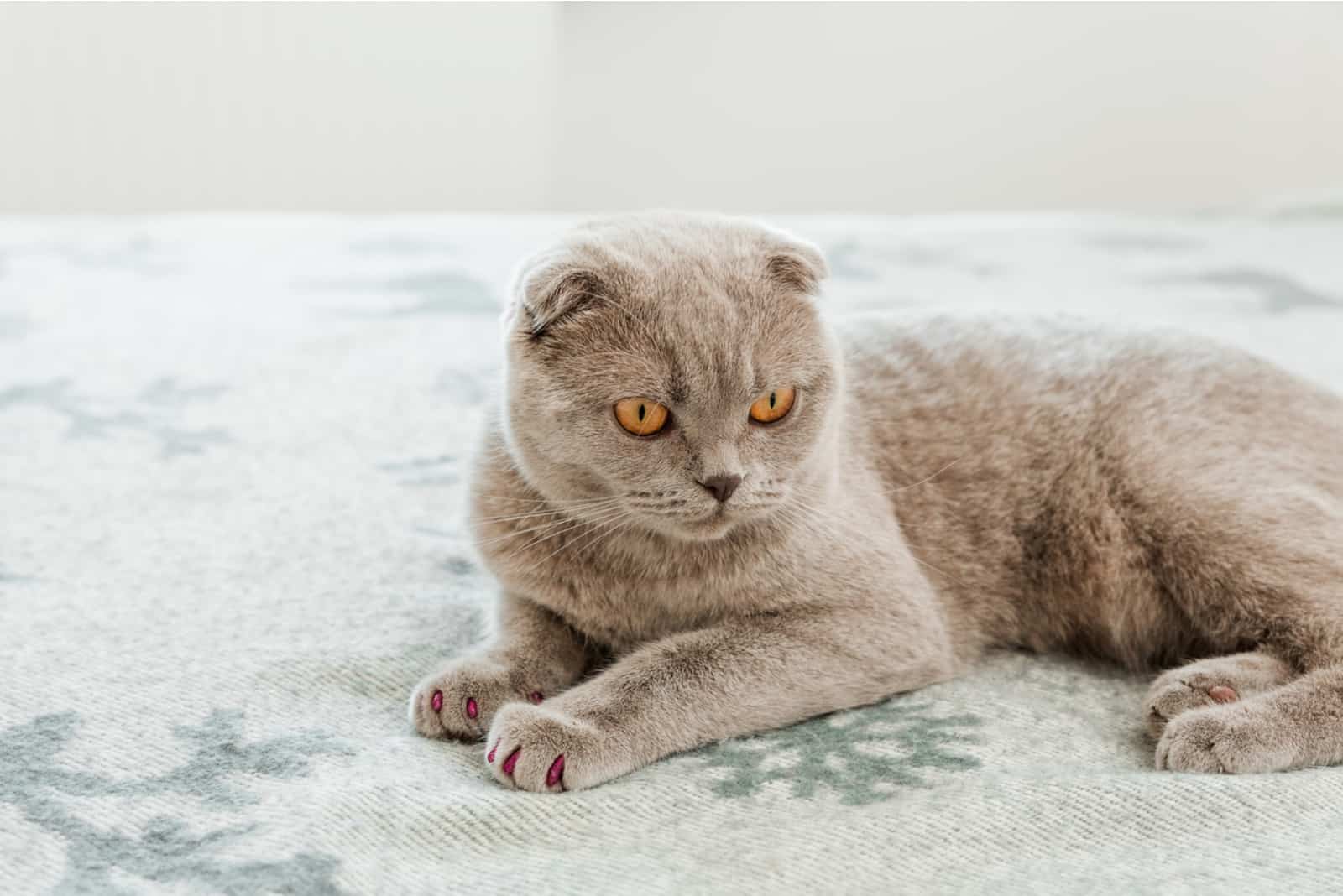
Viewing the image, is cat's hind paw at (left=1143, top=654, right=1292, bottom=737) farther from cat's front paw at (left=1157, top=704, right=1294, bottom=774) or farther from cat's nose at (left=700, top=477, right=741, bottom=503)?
cat's nose at (left=700, top=477, right=741, bottom=503)

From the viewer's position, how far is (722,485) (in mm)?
1156

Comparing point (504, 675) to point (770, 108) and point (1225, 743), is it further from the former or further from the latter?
point (770, 108)

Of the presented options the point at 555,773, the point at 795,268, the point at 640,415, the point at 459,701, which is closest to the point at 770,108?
the point at 795,268

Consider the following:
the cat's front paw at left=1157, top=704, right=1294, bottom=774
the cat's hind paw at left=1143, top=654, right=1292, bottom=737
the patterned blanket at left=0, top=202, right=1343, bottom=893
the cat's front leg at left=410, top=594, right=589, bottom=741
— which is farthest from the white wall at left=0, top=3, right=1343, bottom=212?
the cat's front paw at left=1157, top=704, right=1294, bottom=774

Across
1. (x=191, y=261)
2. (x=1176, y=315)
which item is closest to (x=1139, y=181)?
(x=1176, y=315)

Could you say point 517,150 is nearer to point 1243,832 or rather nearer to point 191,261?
point 191,261

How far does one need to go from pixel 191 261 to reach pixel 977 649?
68.9 inches

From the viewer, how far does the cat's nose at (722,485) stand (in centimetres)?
115

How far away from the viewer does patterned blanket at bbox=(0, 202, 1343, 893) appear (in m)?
0.92

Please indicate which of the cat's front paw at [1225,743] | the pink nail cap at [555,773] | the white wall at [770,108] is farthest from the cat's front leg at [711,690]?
the white wall at [770,108]

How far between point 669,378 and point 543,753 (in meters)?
0.33

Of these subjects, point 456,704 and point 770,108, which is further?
point 770,108

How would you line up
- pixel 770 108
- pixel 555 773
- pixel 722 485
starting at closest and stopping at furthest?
pixel 555 773 → pixel 722 485 → pixel 770 108

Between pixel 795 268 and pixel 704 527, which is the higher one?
pixel 795 268
